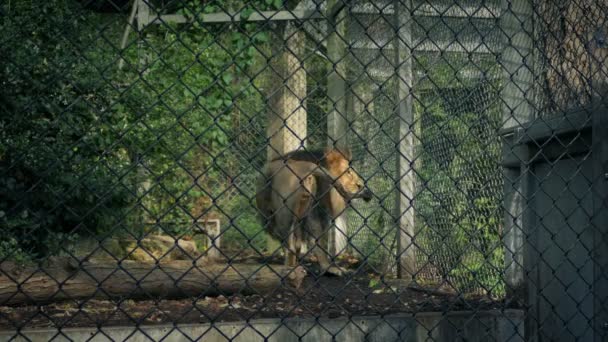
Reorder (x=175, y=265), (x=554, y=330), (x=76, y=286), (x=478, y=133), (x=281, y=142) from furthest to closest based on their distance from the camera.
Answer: (x=281, y=142) → (x=478, y=133) → (x=175, y=265) → (x=76, y=286) → (x=554, y=330)

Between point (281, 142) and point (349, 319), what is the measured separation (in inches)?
204

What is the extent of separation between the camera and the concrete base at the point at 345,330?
9.59 feet

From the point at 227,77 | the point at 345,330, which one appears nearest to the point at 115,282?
the point at 345,330

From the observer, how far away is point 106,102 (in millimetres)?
6348

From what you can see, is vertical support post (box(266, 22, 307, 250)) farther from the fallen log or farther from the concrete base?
the concrete base

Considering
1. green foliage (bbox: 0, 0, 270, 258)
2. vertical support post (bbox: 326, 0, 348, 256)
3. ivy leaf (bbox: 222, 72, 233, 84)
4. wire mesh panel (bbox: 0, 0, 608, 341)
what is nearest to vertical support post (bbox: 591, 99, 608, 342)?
wire mesh panel (bbox: 0, 0, 608, 341)

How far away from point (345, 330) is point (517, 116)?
5.34 ft

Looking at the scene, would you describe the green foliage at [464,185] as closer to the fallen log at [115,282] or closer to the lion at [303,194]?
the lion at [303,194]

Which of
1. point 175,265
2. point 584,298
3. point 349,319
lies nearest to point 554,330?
point 584,298

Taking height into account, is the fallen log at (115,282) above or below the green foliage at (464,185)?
below

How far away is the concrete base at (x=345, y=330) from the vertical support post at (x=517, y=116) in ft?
1.14

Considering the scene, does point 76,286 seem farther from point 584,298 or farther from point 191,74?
point 191,74

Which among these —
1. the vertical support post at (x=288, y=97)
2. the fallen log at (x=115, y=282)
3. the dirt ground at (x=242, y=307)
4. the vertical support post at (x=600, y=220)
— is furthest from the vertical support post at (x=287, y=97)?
the vertical support post at (x=600, y=220)

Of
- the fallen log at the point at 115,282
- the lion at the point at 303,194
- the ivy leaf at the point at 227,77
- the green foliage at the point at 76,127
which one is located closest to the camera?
the fallen log at the point at 115,282
